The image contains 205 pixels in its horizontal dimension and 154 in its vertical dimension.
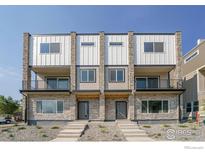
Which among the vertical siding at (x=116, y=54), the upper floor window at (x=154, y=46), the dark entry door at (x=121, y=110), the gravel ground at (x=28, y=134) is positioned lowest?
the gravel ground at (x=28, y=134)

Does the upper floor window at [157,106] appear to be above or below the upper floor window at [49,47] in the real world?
below

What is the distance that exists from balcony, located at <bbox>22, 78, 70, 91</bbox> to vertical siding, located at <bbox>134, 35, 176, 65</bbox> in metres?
6.56

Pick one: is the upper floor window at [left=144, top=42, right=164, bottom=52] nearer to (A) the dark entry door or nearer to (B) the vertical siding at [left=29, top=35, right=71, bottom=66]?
(A) the dark entry door

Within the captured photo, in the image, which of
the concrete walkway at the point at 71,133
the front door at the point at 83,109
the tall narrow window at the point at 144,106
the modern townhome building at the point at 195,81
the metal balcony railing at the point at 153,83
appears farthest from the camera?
the modern townhome building at the point at 195,81

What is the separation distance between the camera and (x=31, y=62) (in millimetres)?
21609

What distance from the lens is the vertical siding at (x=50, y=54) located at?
70.6 feet

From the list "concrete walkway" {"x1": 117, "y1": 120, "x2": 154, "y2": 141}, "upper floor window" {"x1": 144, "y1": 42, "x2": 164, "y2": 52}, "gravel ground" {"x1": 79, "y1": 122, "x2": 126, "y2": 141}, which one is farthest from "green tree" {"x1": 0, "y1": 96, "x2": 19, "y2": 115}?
"upper floor window" {"x1": 144, "y1": 42, "x2": 164, "y2": 52}

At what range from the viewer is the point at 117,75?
70.9 feet

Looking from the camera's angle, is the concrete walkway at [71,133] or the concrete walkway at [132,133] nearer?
the concrete walkway at [132,133]

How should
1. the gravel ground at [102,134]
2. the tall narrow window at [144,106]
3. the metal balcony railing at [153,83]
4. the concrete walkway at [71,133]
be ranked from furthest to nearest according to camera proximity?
the metal balcony railing at [153,83] < the tall narrow window at [144,106] < the gravel ground at [102,134] < the concrete walkway at [71,133]

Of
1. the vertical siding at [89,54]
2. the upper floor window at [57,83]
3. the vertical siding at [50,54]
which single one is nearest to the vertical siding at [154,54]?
the vertical siding at [89,54]

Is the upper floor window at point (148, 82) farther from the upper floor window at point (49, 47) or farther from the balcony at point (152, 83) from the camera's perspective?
the upper floor window at point (49, 47)

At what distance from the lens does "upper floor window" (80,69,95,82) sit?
70.8 ft

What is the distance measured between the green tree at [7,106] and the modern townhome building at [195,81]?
87.9 feet
